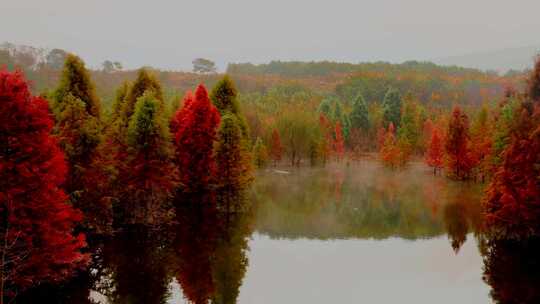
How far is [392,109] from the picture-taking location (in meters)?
128

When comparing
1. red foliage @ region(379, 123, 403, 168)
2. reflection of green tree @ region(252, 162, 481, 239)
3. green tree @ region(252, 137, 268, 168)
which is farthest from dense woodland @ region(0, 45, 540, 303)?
green tree @ region(252, 137, 268, 168)

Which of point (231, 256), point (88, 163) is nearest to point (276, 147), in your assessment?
point (231, 256)

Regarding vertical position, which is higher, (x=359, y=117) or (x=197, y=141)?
(x=197, y=141)

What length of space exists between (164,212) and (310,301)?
2046cm

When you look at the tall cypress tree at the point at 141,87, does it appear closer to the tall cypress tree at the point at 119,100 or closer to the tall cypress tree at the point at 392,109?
the tall cypress tree at the point at 119,100

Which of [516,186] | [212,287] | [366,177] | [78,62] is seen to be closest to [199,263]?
[212,287]

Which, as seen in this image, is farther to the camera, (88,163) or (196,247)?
(196,247)

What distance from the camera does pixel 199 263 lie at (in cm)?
3400

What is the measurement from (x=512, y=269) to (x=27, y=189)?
2940cm

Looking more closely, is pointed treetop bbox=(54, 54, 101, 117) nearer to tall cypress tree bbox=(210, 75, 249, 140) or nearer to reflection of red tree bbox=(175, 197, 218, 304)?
reflection of red tree bbox=(175, 197, 218, 304)

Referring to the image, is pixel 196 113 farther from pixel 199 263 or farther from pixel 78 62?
pixel 199 263

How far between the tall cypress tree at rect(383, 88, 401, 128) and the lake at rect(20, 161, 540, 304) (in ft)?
217

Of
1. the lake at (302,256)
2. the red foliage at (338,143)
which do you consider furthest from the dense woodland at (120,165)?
the red foliage at (338,143)

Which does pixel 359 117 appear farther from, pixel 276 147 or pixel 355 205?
pixel 355 205
